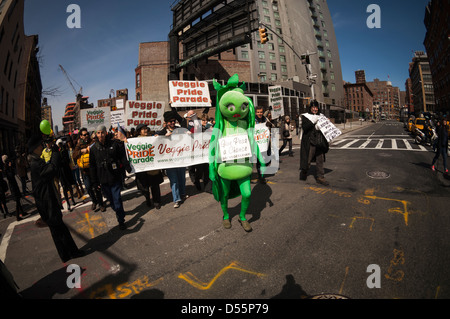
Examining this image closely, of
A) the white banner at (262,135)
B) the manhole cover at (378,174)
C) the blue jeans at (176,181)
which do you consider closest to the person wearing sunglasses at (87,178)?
the blue jeans at (176,181)

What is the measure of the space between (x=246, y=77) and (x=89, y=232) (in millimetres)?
40766

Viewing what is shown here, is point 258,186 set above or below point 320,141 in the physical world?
below

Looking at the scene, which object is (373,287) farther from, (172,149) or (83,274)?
(172,149)

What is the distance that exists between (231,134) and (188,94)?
578cm

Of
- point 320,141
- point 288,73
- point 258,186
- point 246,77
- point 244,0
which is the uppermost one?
point 288,73

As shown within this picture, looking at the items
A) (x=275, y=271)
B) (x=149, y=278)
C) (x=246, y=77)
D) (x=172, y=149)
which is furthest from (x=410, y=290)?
(x=246, y=77)

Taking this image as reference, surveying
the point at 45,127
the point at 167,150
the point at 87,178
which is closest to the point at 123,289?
the point at 45,127

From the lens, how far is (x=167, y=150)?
543cm

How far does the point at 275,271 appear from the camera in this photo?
8.36ft

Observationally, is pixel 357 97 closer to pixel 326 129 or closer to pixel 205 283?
pixel 326 129

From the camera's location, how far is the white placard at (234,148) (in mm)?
3459

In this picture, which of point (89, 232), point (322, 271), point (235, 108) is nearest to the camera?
point (322, 271)

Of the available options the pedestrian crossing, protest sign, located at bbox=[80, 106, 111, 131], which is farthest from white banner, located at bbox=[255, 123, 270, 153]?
the pedestrian crossing

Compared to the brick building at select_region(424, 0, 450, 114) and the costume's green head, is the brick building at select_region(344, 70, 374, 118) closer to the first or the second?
the brick building at select_region(424, 0, 450, 114)
